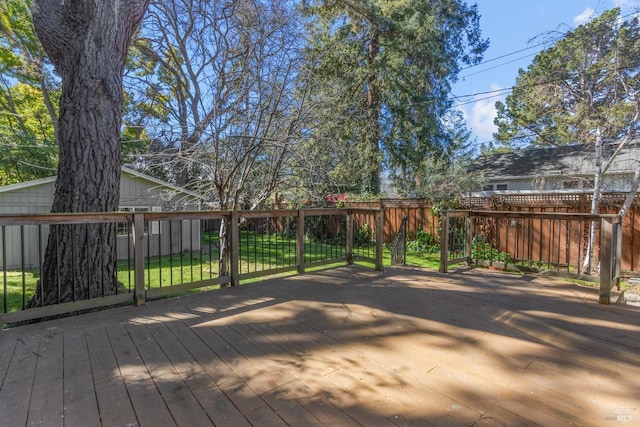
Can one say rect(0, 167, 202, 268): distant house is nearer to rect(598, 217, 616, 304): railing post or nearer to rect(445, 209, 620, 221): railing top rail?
rect(445, 209, 620, 221): railing top rail

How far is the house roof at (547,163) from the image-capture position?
9.39 meters

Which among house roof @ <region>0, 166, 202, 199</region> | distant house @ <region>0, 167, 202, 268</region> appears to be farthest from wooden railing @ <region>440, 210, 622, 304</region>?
distant house @ <region>0, 167, 202, 268</region>

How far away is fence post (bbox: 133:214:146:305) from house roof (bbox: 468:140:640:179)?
31.9ft

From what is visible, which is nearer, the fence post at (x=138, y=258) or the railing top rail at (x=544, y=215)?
the fence post at (x=138, y=258)

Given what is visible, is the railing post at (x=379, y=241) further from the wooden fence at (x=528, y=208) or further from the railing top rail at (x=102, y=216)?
the railing top rail at (x=102, y=216)

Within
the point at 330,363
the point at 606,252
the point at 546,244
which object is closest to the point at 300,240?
the point at 330,363

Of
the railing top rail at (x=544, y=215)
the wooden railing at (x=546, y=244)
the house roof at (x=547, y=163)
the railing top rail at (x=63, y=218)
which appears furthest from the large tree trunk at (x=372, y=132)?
the railing top rail at (x=63, y=218)

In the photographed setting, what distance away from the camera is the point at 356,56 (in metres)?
11.7

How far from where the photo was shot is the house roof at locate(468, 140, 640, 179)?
9.39m

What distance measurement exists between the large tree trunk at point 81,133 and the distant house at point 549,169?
392 inches

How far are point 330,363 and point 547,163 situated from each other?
13.5 m

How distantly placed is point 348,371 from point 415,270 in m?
3.12

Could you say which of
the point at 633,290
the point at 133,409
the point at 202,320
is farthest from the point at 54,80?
the point at 633,290

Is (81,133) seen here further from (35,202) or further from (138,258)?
(35,202)
